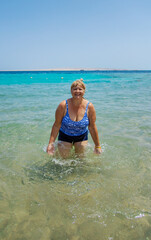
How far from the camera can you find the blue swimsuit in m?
4.21

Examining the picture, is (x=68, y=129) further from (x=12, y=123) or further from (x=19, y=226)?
(x=12, y=123)

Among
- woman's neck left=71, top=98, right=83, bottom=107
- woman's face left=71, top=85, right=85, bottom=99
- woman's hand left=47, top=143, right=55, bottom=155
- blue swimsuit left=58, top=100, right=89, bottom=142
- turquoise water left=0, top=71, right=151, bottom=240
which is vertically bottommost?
turquoise water left=0, top=71, right=151, bottom=240

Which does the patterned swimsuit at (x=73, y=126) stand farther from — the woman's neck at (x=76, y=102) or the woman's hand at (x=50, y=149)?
the woman's hand at (x=50, y=149)

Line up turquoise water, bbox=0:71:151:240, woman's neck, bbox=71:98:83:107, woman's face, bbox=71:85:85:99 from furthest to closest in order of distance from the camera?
1. woman's neck, bbox=71:98:83:107
2. woman's face, bbox=71:85:85:99
3. turquoise water, bbox=0:71:151:240

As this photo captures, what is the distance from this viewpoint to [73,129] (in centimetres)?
432

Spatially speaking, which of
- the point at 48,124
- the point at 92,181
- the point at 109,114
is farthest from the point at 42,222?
the point at 109,114

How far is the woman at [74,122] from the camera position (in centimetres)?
411

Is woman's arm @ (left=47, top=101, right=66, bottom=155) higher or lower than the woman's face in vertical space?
lower

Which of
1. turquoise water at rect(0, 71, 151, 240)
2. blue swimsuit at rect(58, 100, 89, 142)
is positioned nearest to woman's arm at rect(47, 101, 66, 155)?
blue swimsuit at rect(58, 100, 89, 142)

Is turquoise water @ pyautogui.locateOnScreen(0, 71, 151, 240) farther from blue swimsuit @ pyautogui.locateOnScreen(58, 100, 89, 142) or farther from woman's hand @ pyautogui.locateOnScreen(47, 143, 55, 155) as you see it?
blue swimsuit @ pyautogui.locateOnScreen(58, 100, 89, 142)

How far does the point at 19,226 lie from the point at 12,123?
546cm

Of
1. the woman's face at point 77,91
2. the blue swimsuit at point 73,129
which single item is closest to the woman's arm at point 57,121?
the blue swimsuit at point 73,129

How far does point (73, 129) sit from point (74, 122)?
7.7 inches

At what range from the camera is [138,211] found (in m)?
2.86
